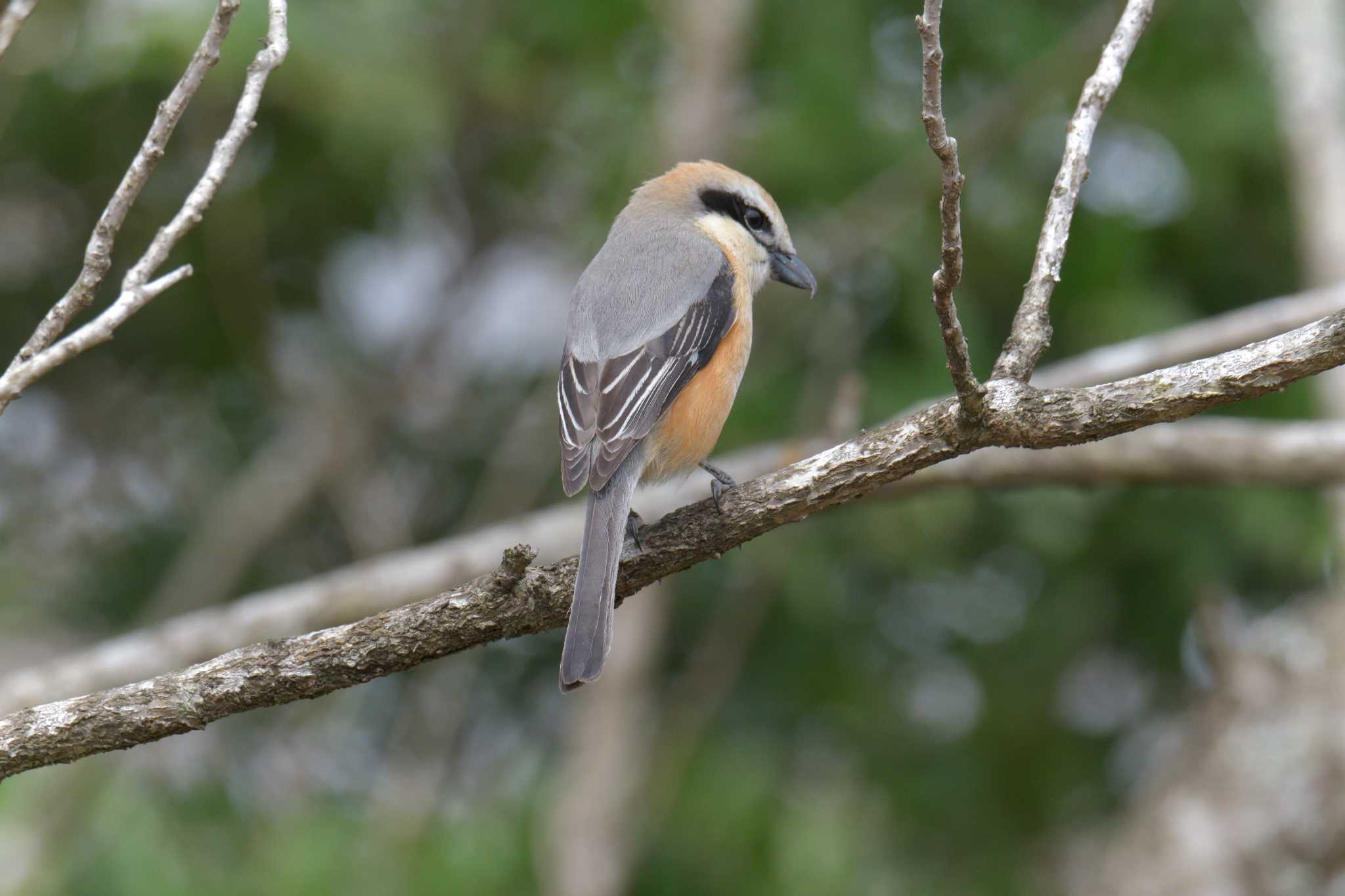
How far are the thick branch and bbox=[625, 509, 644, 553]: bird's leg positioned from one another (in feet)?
1.22

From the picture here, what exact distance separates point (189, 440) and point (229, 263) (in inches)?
46.4

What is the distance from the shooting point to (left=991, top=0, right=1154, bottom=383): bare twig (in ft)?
8.42

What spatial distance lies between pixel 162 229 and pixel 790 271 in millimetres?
2361

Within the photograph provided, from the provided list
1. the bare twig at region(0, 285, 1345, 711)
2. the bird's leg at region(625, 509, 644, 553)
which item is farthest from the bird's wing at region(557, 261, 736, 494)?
the bare twig at region(0, 285, 1345, 711)

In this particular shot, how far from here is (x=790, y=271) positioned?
14.5 ft

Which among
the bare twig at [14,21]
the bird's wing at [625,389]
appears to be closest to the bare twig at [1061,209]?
the bird's wing at [625,389]

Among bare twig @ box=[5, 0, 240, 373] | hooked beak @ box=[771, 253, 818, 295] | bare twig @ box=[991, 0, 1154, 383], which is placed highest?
bare twig @ box=[5, 0, 240, 373]

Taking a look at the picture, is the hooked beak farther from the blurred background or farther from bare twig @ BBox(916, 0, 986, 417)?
bare twig @ BBox(916, 0, 986, 417)

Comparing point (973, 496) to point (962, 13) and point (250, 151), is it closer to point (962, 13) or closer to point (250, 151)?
point (962, 13)

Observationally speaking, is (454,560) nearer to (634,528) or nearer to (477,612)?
(634,528)

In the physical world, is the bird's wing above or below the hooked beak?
below

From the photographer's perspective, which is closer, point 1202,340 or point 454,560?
point 1202,340

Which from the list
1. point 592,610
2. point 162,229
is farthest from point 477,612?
point 162,229

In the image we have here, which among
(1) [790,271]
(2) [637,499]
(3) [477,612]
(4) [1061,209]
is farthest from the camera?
(2) [637,499]
